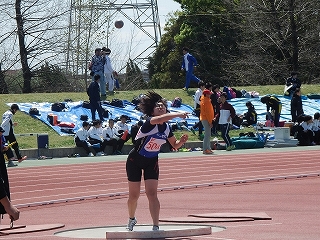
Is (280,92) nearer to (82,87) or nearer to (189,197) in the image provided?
(82,87)

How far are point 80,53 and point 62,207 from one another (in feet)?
100

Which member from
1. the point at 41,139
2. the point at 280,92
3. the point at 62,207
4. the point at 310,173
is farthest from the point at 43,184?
the point at 280,92

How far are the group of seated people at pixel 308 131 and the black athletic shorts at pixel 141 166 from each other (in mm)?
19172

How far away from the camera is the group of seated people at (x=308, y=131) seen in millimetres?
28516

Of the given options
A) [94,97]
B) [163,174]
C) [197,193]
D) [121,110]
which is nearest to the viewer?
[197,193]

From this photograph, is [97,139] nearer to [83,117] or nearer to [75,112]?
[83,117]

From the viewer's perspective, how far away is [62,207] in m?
13.8

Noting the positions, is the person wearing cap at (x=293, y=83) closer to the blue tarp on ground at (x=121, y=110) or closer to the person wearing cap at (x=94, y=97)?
the blue tarp on ground at (x=121, y=110)

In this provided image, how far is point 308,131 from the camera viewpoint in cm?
2858

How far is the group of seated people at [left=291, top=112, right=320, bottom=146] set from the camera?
28516mm

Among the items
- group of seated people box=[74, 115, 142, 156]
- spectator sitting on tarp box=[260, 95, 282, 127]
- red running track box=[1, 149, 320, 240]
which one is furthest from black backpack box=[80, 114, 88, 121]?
red running track box=[1, 149, 320, 240]

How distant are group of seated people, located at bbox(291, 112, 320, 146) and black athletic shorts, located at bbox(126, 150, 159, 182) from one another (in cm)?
1917

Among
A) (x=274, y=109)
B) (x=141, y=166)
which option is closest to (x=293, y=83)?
(x=274, y=109)

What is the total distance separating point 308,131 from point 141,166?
63.5 ft
